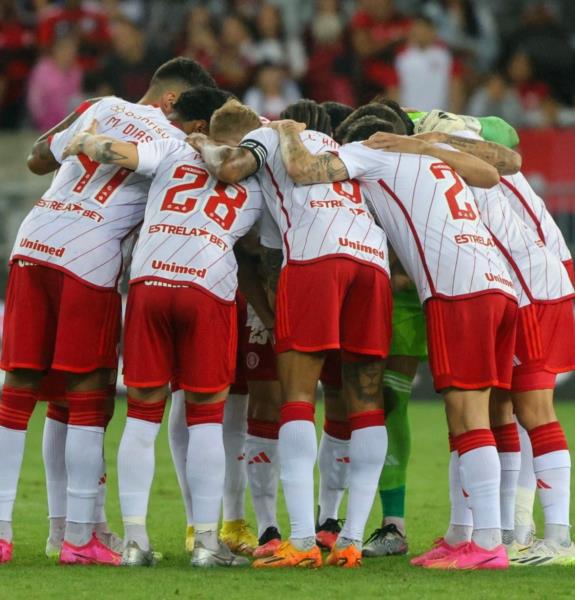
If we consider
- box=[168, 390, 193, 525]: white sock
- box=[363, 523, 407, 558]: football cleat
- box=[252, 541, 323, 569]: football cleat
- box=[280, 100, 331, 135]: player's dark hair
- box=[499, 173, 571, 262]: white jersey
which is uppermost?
box=[280, 100, 331, 135]: player's dark hair

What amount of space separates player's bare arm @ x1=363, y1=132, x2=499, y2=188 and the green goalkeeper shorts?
77 centimetres

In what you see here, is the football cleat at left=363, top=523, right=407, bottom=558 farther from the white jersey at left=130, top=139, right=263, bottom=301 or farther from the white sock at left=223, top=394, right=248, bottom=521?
the white jersey at left=130, top=139, right=263, bottom=301

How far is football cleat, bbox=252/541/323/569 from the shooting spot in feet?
20.7

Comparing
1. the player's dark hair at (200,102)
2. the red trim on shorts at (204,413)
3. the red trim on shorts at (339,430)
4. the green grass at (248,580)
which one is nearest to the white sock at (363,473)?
the green grass at (248,580)

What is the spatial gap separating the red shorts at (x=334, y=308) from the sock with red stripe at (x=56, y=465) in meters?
1.28

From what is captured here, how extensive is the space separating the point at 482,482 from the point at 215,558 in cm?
126

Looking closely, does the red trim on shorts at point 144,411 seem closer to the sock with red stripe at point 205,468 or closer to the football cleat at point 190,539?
the sock with red stripe at point 205,468

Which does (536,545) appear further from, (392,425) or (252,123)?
(252,123)

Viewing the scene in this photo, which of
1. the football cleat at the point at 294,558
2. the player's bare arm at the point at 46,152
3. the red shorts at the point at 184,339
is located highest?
the player's bare arm at the point at 46,152

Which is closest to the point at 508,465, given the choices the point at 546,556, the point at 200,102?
the point at 546,556

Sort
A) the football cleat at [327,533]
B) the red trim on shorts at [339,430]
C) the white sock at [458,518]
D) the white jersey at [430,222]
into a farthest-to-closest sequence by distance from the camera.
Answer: the red trim on shorts at [339,430], the football cleat at [327,533], the white sock at [458,518], the white jersey at [430,222]

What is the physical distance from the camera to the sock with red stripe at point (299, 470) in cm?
631

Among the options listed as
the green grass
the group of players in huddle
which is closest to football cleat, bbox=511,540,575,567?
the group of players in huddle

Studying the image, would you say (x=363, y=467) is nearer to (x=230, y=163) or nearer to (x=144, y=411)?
(x=144, y=411)
